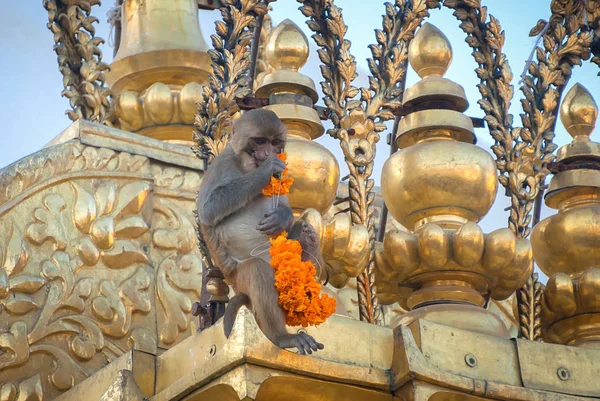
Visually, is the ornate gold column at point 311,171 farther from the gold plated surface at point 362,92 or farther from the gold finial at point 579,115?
the gold finial at point 579,115

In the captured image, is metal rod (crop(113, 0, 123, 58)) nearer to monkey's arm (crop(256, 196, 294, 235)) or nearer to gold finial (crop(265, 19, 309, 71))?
gold finial (crop(265, 19, 309, 71))

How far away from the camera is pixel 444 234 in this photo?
5.14 metres

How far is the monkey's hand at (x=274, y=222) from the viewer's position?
14.2ft

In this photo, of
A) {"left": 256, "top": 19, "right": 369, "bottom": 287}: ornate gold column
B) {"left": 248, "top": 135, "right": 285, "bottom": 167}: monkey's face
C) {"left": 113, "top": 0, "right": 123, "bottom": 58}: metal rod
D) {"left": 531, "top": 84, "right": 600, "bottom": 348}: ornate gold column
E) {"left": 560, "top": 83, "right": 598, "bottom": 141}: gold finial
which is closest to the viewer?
{"left": 248, "top": 135, "right": 285, "bottom": 167}: monkey's face

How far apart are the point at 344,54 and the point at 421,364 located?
4.71ft

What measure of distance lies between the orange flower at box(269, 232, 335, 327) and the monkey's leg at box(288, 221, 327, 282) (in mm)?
167

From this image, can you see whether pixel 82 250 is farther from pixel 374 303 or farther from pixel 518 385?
pixel 518 385

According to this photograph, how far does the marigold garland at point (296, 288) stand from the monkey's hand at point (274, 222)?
9 cm

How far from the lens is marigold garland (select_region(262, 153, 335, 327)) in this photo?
4.15 m

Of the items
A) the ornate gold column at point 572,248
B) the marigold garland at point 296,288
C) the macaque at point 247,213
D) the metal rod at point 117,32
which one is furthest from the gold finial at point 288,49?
the metal rod at point 117,32

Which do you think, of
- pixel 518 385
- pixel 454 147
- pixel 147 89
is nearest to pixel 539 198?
pixel 454 147

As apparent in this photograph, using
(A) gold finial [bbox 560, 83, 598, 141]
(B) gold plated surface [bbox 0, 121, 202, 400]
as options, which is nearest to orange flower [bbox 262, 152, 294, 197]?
(B) gold plated surface [bbox 0, 121, 202, 400]

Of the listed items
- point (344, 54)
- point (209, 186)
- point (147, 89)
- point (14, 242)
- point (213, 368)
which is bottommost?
point (213, 368)

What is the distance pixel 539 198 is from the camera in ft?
20.3
